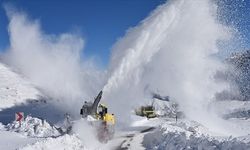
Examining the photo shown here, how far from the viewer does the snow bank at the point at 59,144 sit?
21.1 m

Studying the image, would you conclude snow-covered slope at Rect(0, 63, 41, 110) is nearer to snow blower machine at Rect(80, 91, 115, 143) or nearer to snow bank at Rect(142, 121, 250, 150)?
snow blower machine at Rect(80, 91, 115, 143)

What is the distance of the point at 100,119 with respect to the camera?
29656mm

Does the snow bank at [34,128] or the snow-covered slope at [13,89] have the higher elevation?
the snow-covered slope at [13,89]

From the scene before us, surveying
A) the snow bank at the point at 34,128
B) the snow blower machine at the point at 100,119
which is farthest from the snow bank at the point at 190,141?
the snow bank at the point at 34,128

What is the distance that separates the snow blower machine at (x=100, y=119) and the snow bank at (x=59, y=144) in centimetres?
379

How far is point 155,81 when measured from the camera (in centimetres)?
6250

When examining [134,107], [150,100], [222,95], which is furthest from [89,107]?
[222,95]

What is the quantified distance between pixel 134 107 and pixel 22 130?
2200 centimetres

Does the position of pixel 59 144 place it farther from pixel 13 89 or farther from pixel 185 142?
pixel 13 89

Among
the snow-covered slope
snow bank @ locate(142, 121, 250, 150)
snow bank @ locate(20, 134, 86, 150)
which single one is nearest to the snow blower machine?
snow bank @ locate(142, 121, 250, 150)

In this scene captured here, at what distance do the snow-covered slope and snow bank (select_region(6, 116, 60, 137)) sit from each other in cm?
4680

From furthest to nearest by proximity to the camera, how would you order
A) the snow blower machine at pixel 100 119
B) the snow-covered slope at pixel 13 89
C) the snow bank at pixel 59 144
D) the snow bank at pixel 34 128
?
1. the snow-covered slope at pixel 13 89
2. the snow bank at pixel 34 128
3. the snow blower machine at pixel 100 119
4. the snow bank at pixel 59 144

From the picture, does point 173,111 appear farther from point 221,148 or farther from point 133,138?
point 221,148

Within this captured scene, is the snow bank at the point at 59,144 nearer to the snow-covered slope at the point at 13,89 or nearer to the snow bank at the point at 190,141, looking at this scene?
the snow bank at the point at 190,141
